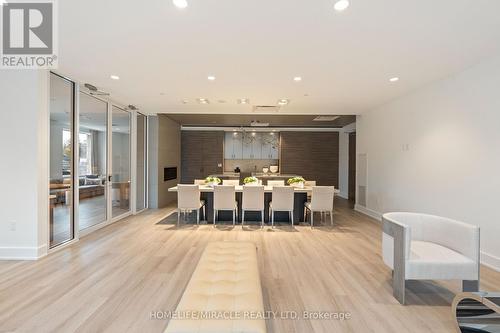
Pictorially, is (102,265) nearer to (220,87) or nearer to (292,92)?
(220,87)

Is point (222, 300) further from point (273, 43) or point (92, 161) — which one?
point (92, 161)

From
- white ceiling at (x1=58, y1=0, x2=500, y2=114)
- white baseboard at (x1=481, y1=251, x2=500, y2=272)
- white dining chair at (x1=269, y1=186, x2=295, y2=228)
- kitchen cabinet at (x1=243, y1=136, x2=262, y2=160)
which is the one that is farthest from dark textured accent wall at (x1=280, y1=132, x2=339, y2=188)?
white baseboard at (x1=481, y1=251, x2=500, y2=272)

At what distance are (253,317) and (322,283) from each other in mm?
1681

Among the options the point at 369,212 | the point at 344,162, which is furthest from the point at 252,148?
the point at 369,212

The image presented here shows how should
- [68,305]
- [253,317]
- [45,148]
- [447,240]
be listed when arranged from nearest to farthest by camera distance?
[253,317] → [68,305] → [447,240] → [45,148]

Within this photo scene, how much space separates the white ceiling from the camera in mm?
2379

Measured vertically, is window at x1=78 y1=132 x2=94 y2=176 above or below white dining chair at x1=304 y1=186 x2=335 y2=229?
above

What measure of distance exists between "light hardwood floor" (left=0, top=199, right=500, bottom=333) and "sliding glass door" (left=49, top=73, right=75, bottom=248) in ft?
1.35

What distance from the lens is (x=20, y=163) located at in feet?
11.8

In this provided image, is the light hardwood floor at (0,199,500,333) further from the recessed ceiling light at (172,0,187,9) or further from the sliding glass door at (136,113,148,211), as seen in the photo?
the recessed ceiling light at (172,0,187,9)

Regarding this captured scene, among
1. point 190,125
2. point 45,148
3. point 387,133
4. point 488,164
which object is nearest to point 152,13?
point 45,148

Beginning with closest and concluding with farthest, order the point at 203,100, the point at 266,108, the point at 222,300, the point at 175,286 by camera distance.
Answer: the point at 222,300 → the point at 175,286 → the point at 203,100 → the point at 266,108

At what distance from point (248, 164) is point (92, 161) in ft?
20.9

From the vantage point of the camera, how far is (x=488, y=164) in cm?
349
